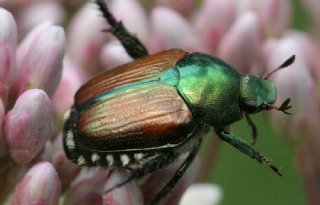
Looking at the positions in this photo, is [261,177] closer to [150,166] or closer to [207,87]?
[207,87]

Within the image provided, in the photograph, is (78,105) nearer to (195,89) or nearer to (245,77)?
(195,89)

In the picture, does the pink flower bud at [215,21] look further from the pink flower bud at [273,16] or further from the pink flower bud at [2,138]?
the pink flower bud at [2,138]

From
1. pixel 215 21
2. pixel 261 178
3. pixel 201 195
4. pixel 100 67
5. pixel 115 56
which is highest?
pixel 215 21

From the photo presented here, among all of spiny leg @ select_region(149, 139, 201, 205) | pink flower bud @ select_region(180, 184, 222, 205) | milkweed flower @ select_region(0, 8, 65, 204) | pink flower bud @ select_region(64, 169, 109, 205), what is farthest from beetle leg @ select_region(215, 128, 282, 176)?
pink flower bud @ select_region(180, 184, 222, 205)

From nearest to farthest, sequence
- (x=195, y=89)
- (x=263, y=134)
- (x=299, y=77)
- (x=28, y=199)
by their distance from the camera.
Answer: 1. (x=28, y=199)
2. (x=195, y=89)
3. (x=299, y=77)
4. (x=263, y=134)

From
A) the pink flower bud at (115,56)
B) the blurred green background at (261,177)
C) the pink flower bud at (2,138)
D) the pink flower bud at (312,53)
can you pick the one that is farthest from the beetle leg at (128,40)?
the blurred green background at (261,177)

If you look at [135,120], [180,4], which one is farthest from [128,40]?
[180,4]

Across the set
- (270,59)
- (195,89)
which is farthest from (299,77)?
(195,89)
